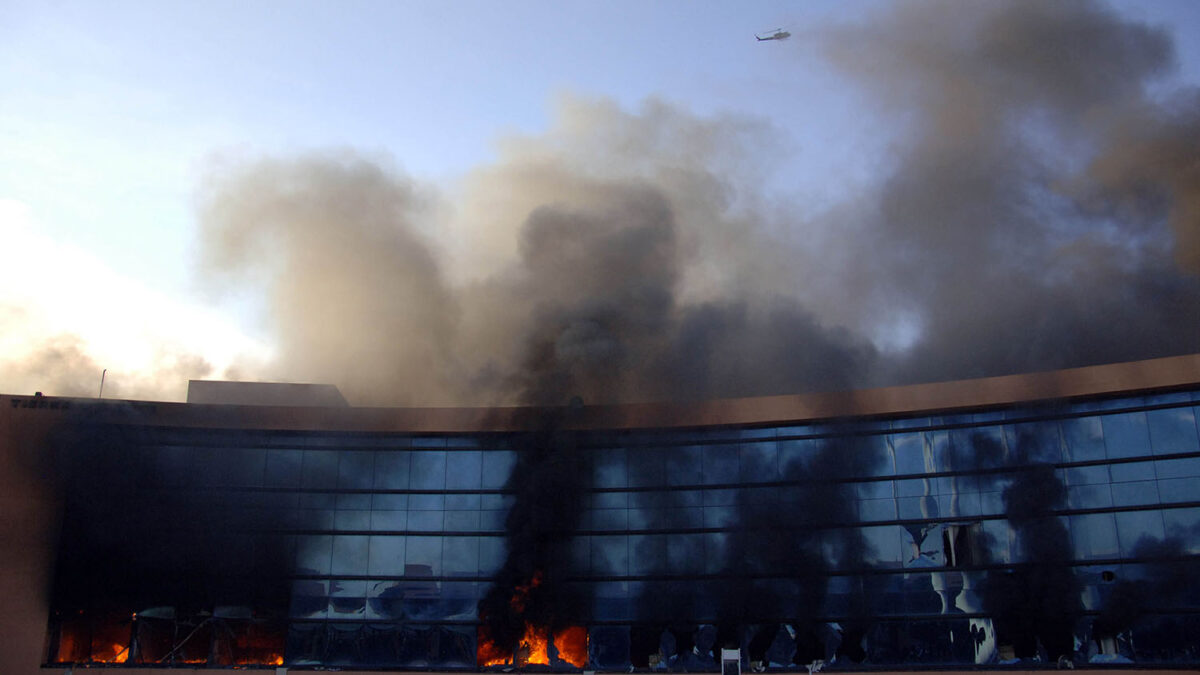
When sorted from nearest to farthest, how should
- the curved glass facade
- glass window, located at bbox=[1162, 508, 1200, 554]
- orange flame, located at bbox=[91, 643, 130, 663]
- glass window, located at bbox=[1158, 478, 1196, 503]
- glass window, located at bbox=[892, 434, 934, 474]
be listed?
glass window, located at bbox=[1162, 508, 1200, 554] < glass window, located at bbox=[1158, 478, 1196, 503] < the curved glass facade < glass window, located at bbox=[892, 434, 934, 474] < orange flame, located at bbox=[91, 643, 130, 663]

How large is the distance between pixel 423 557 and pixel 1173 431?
21.1 metres

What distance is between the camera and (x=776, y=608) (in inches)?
1101

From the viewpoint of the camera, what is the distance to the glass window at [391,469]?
30.6 m

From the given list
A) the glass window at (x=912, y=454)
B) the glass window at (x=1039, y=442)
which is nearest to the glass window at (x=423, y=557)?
the glass window at (x=912, y=454)

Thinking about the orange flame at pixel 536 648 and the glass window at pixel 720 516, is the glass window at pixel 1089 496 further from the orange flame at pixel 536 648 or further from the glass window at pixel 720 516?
the orange flame at pixel 536 648

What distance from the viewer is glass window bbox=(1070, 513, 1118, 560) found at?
83.7 feet

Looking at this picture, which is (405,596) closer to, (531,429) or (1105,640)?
(531,429)

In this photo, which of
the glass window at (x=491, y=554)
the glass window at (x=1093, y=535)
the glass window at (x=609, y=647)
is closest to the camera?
the glass window at (x=1093, y=535)

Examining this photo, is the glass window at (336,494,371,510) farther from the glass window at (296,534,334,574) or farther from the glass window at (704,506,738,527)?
the glass window at (704,506,738,527)

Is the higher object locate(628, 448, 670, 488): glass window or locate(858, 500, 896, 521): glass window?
locate(628, 448, 670, 488): glass window

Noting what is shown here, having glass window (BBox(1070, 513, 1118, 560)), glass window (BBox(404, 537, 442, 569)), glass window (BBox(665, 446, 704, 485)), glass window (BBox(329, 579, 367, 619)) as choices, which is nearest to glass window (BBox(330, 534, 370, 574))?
glass window (BBox(329, 579, 367, 619))

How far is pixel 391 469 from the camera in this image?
101 ft

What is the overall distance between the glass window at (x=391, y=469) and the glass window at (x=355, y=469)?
21cm

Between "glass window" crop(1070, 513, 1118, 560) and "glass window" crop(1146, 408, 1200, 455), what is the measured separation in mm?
2268
